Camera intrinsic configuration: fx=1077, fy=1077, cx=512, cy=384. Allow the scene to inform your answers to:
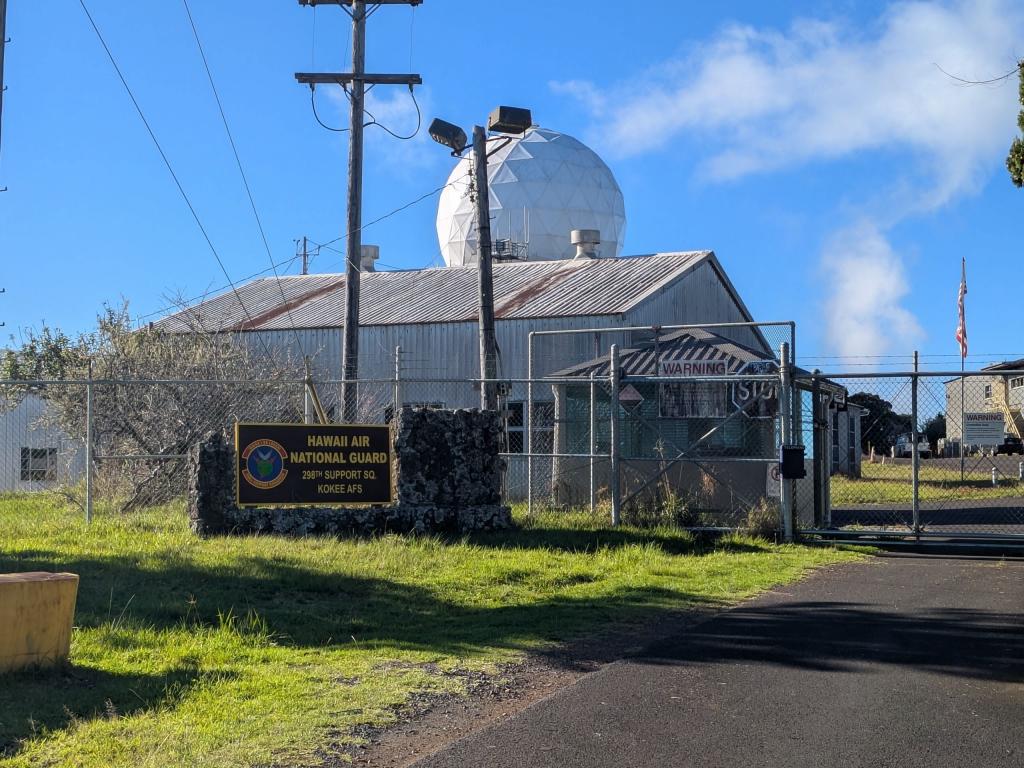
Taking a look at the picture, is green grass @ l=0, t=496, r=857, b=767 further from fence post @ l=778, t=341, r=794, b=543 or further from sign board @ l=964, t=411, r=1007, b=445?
sign board @ l=964, t=411, r=1007, b=445

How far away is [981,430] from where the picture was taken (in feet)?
45.3

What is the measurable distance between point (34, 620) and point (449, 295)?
20535mm

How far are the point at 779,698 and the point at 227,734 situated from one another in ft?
9.95

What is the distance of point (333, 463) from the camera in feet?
43.5

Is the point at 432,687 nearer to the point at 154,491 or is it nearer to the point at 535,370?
the point at 154,491

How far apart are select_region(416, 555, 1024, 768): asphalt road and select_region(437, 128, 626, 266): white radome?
2258cm

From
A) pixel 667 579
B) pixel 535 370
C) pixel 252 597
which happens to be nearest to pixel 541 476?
pixel 535 370

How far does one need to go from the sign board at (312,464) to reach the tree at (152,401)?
3215 mm

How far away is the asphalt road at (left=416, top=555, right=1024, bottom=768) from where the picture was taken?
5117 mm

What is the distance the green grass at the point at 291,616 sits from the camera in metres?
5.46

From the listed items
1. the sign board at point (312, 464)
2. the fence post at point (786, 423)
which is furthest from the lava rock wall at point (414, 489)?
the fence post at point (786, 423)

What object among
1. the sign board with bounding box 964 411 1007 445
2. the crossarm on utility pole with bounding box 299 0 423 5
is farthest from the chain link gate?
the crossarm on utility pole with bounding box 299 0 423 5

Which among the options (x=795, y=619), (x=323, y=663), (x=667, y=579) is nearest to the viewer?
(x=323, y=663)

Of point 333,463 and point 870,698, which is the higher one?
point 333,463
